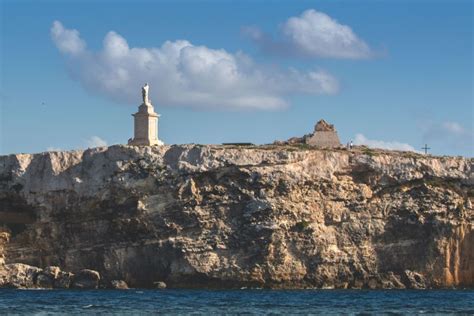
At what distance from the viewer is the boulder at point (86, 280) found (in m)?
52.2

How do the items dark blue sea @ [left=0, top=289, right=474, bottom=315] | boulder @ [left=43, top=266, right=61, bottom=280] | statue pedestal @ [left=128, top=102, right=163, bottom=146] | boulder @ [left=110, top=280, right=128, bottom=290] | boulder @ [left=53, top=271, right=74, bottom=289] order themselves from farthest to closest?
statue pedestal @ [left=128, top=102, right=163, bottom=146]
boulder @ [left=110, top=280, right=128, bottom=290]
boulder @ [left=53, top=271, right=74, bottom=289]
boulder @ [left=43, top=266, right=61, bottom=280]
dark blue sea @ [left=0, top=289, right=474, bottom=315]

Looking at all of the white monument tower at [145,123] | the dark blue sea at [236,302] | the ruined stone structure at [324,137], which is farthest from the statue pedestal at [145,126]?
the dark blue sea at [236,302]

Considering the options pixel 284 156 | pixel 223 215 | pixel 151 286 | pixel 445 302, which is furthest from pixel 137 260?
pixel 445 302

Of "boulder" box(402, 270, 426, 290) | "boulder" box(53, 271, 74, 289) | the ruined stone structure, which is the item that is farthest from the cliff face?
the ruined stone structure

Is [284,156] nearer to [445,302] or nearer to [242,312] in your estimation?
[445,302]

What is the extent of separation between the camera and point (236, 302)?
137ft

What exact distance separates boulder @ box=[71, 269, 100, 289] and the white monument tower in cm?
1005

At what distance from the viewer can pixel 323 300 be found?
43438mm

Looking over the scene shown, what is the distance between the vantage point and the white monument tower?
5903 centimetres

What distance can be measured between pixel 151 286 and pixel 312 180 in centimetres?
1102

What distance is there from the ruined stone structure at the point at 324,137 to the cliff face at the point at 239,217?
14.3 ft

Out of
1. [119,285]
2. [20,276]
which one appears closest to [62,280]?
[20,276]

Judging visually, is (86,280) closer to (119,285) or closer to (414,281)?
(119,285)

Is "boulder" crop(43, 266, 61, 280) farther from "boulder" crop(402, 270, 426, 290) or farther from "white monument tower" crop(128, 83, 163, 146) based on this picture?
"boulder" crop(402, 270, 426, 290)
